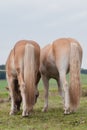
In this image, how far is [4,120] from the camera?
10445mm

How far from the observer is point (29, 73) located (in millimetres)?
10625

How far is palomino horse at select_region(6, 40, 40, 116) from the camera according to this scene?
10.5 meters

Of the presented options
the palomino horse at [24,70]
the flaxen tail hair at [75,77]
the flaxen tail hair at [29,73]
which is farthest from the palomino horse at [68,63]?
the flaxen tail hair at [29,73]

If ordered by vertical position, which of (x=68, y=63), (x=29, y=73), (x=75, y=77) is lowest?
(x=75, y=77)

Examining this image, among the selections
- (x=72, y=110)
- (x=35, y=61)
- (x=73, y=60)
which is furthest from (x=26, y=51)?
(x=72, y=110)

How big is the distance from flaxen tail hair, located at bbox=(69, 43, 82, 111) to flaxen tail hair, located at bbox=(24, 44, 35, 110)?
1.07 m

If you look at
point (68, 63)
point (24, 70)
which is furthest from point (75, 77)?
point (24, 70)

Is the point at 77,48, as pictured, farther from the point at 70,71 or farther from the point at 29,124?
the point at 29,124

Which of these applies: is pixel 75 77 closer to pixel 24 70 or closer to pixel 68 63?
pixel 68 63

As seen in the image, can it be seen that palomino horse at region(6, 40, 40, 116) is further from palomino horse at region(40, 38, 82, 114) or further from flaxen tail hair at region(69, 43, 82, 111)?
flaxen tail hair at region(69, 43, 82, 111)

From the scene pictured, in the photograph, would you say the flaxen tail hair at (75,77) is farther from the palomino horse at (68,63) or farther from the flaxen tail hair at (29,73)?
the flaxen tail hair at (29,73)

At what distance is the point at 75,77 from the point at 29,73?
1.26 metres

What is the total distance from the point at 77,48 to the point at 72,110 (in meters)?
1.70

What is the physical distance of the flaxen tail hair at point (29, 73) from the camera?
10.4 meters
